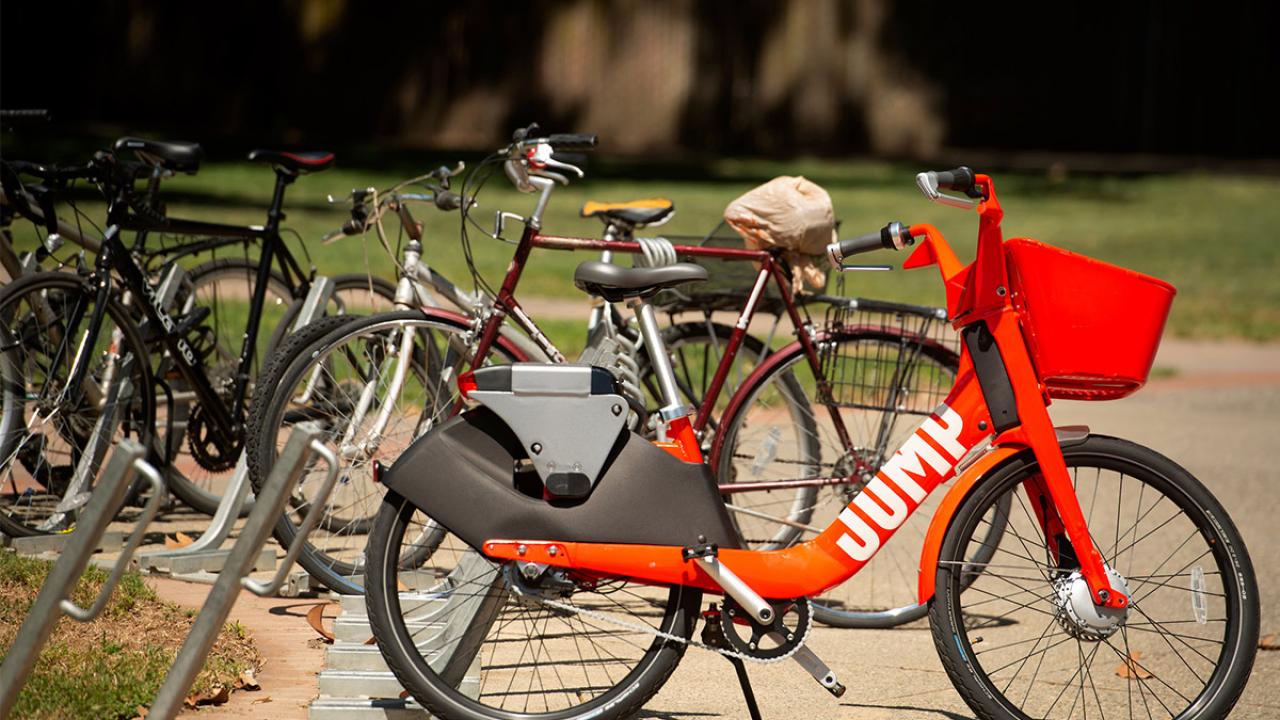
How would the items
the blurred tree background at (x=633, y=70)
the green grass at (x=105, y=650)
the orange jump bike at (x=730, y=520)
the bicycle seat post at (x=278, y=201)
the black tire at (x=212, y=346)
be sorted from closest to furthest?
1. the orange jump bike at (x=730, y=520)
2. the green grass at (x=105, y=650)
3. the bicycle seat post at (x=278, y=201)
4. the black tire at (x=212, y=346)
5. the blurred tree background at (x=633, y=70)

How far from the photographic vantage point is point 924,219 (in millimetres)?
17875

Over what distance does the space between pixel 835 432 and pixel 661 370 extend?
1.36 m

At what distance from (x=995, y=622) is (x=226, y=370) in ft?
9.58

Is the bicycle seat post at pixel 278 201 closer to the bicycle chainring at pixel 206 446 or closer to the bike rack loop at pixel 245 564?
the bicycle chainring at pixel 206 446

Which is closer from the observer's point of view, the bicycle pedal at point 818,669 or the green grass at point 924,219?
the bicycle pedal at point 818,669

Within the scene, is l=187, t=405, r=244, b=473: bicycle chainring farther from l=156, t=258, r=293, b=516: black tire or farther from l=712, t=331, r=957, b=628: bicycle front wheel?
l=712, t=331, r=957, b=628: bicycle front wheel

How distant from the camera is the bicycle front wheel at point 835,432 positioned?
5105 millimetres

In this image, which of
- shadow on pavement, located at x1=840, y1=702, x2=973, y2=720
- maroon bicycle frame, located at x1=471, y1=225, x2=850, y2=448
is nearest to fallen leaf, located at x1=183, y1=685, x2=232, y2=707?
maroon bicycle frame, located at x1=471, y1=225, x2=850, y2=448

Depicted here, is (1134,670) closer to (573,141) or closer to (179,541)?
(573,141)

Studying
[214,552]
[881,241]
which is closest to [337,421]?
[214,552]

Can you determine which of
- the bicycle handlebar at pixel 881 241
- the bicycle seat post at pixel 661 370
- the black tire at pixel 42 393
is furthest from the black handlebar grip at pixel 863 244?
the black tire at pixel 42 393

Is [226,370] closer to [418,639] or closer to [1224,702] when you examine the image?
[418,639]

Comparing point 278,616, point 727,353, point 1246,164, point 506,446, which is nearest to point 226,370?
point 278,616

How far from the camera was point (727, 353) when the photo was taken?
16.8 feet
